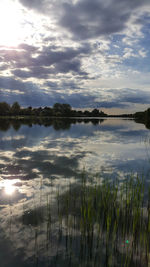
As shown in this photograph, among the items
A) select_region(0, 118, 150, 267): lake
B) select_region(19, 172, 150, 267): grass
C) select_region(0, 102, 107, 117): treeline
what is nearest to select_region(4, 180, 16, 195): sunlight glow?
select_region(0, 118, 150, 267): lake

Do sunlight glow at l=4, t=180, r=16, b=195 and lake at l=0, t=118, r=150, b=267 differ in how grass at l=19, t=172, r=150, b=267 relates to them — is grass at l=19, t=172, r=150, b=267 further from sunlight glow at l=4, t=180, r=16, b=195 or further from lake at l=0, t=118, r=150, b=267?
sunlight glow at l=4, t=180, r=16, b=195

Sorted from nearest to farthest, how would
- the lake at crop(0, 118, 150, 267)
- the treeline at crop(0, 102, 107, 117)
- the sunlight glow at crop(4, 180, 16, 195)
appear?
the lake at crop(0, 118, 150, 267) < the sunlight glow at crop(4, 180, 16, 195) < the treeline at crop(0, 102, 107, 117)

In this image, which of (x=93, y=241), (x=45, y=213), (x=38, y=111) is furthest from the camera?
(x=38, y=111)

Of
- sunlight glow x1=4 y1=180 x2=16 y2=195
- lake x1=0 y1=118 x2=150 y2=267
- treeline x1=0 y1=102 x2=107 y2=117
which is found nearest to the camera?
lake x1=0 y1=118 x2=150 y2=267

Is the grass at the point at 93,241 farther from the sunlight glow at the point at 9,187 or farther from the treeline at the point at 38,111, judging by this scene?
the treeline at the point at 38,111

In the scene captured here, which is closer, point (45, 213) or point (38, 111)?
point (45, 213)

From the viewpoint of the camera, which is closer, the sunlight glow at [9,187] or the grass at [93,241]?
the grass at [93,241]

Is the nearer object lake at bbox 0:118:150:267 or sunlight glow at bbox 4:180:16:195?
lake at bbox 0:118:150:267

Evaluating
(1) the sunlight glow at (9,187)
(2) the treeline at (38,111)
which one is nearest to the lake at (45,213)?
(1) the sunlight glow at (9,187)

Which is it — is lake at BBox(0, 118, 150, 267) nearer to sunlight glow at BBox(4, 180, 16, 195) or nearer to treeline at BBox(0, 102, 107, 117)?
sunlight glow at BBox(4, 180, 16, 195)

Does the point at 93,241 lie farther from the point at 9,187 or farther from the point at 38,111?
the point at 38,111

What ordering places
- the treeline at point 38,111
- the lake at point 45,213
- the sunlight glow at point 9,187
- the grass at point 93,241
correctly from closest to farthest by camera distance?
1. the grass at point 93,241
2. the lake at point 45,213
3. the sunlight glow at point 9,187
4. the treeline at point 38,111

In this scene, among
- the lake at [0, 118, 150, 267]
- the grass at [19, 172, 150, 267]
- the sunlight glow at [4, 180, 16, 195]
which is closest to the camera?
the grass at [19, 172, 150, 267]

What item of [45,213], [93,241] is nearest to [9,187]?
[45,213]
